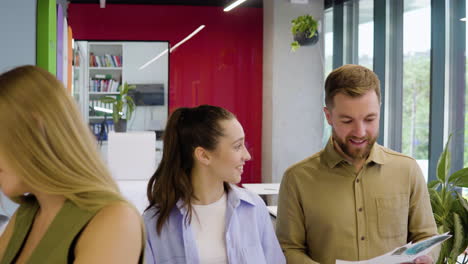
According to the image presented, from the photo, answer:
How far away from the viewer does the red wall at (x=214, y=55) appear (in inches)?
361

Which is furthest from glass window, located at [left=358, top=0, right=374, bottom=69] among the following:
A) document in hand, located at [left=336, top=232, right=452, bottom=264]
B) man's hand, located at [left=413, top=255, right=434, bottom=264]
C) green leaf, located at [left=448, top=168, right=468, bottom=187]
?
document in hand, located at [left=336, top=232, right=452, bottom=264]

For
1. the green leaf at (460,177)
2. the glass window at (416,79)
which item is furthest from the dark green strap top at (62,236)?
the glass window at (416,79)

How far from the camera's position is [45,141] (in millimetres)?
1116

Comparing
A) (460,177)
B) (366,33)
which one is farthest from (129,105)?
(460,177)

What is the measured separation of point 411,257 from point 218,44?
7.89 metres

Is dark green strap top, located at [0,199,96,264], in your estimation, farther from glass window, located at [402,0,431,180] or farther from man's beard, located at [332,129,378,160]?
glass window, located at [402,0,431,180]

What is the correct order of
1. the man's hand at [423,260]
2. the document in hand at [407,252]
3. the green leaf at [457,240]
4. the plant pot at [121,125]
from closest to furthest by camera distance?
1. the document in hand at [407,252]
2. the man's hand at [423,260]
3. the green leaf at [457,240]
4. the plant pot at [121,125]

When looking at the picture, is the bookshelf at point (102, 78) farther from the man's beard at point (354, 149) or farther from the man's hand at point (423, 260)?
the man's hand at point (423, 260)

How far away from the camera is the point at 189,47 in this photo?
9336 millimetres

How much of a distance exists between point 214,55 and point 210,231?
7.53 meters

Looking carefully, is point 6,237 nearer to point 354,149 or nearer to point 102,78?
point 354,149

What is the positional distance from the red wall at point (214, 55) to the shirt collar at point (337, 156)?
7.27 metres

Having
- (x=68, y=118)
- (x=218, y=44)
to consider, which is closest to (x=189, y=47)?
(x=218, y=44)

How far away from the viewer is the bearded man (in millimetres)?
2008
